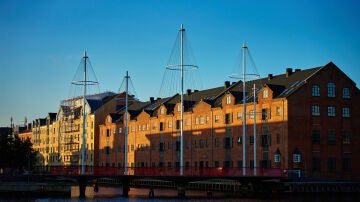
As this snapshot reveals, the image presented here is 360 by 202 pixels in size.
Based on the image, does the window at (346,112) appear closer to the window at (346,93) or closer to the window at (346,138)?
the window at (346,93)

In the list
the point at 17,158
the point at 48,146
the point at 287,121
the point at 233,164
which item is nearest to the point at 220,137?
the point at 233,164

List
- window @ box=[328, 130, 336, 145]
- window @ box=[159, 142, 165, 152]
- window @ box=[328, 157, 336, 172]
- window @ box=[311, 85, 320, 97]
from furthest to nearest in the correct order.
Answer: window @ box=[159, 142, 165, 152] < window @ box=[328, 130, 336, 145] < window @ box=[311, 85, 320, 97] < window @ box=[328, 157, 336, 172]

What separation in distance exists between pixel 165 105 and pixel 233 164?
28980 millimetres

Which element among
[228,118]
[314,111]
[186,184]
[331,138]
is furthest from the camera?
[228,118]

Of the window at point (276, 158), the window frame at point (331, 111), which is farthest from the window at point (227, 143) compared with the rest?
the window frame at point (331, 111)

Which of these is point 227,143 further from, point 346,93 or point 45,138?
point 45,138

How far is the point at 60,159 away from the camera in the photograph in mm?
177625

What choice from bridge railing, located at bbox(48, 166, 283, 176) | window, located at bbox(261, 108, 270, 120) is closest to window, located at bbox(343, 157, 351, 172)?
window, located at bbox(261, 108, 270, 120)

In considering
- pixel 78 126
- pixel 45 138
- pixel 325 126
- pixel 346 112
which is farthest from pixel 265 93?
pixel 45 138

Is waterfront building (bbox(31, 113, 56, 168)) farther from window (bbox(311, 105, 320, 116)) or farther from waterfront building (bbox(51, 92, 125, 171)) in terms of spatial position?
window (bbox(311, 105, 320, 116))

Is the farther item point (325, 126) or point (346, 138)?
point (346, 138)

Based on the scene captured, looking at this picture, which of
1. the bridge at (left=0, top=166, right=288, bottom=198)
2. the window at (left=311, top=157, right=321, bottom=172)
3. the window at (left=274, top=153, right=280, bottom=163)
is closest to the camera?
the bridge at (left=0, top=166, right=288, bottom=198)

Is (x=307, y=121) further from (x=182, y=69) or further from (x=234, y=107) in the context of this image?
(x=182, y=69)

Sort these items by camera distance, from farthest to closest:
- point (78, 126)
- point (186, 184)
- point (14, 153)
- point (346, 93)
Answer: point (78, 126)
point (14, 153)
point (346, 93)
point (186, 184)
